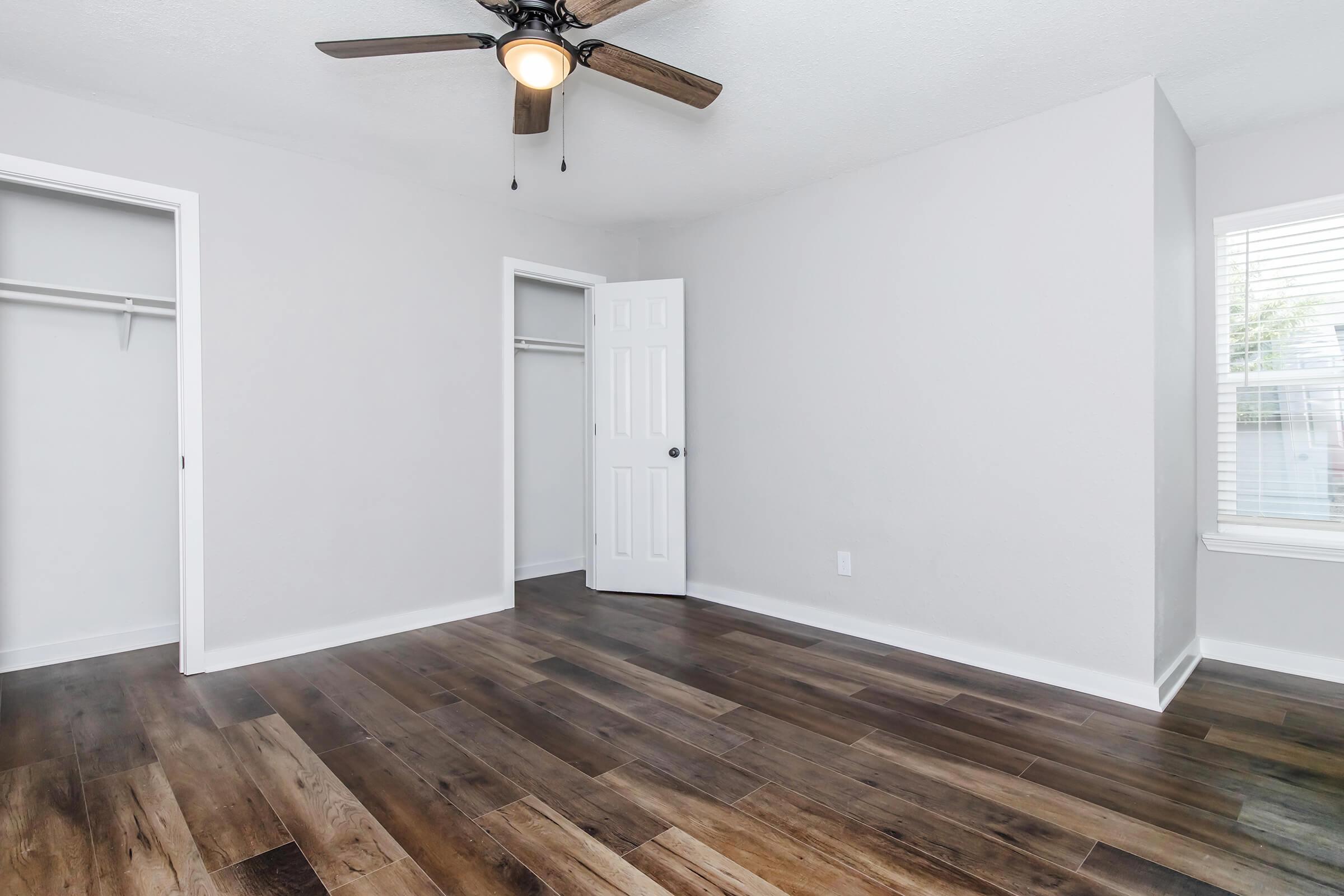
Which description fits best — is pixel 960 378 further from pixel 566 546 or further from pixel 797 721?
pixel 566 546

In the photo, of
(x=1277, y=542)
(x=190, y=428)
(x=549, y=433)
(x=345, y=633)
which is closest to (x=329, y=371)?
(x=190, y=428)

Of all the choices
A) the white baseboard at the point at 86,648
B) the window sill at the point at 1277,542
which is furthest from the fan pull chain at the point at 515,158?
the window sill at the point at 1277,542

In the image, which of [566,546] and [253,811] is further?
[566,546]

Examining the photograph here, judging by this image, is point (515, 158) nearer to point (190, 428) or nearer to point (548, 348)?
point (548, 348)

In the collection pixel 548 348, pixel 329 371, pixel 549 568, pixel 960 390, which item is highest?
pixel 548 348

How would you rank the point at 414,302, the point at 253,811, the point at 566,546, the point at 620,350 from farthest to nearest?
the point at 566,546 → the point at 620,350 → the point at 414,302 → the point at 253,811

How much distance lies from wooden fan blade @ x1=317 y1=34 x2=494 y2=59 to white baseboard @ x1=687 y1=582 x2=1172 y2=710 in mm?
3158

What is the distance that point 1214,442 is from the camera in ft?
11.0

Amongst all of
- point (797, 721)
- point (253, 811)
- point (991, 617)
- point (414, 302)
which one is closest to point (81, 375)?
point (414, 302)

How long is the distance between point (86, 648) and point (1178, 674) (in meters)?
5.12

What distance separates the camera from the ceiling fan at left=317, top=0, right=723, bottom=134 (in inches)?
79.0

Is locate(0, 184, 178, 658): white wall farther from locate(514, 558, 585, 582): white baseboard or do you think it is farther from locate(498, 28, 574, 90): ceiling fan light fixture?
locate(498, 28, 574, 90): ceiling fan light fixture

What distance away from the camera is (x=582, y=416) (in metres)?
5.47

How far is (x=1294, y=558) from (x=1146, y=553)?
906 mm
